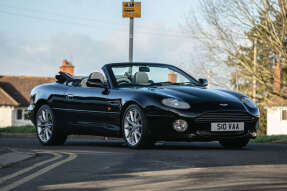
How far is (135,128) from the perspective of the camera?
10.3 metres

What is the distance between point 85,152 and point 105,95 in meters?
1.48

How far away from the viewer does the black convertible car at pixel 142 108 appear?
32.6 feet

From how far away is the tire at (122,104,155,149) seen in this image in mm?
10031

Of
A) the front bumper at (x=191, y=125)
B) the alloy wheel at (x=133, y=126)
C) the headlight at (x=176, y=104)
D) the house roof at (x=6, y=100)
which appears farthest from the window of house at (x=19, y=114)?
the headlight at (x=176, y=104)

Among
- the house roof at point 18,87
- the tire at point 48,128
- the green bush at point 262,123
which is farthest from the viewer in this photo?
the house roof at point 18,87

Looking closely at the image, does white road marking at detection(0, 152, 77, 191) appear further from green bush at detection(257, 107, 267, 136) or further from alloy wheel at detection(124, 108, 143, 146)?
green bush at detection(257, 107, 267, 136)

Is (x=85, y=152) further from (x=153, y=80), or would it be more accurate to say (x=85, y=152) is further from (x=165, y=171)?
(x=165, y=171)

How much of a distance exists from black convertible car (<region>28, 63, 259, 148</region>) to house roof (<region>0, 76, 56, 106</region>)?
171 feet

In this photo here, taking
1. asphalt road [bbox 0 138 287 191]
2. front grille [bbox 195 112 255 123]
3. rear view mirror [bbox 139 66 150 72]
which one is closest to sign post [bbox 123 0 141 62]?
rear view mirror [bbox 139 66 150 72]

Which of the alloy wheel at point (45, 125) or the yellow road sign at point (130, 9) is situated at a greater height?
the yellow road sign at point (130, 9)

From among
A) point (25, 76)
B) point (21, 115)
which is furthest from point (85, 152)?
point (25, 76)

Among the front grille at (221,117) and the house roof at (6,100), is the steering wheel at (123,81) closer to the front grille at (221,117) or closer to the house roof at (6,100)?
the front grille at (221,117)

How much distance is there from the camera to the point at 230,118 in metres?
10.1

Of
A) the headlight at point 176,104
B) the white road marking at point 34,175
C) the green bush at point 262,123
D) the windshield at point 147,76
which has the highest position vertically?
the windshield at point 147,76
